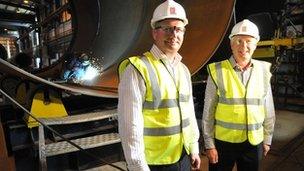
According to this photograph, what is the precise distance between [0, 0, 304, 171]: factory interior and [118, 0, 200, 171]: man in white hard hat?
48 centimetres

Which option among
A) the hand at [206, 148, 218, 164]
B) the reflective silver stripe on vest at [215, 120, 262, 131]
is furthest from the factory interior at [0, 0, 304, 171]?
the reflective silver stripe on vest at [215, 120, 262, 131]

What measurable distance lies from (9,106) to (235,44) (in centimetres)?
216

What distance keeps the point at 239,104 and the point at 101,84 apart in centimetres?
153

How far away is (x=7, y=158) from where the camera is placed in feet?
6.59

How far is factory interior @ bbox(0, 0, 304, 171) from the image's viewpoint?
208 cm

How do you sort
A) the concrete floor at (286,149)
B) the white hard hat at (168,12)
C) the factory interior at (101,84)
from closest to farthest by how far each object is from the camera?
the white hard hat at (168,12) < the factory interior at (101,84) < the concrete floor at (286,149)

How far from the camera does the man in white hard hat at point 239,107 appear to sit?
1742 mm

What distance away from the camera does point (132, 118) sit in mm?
1247

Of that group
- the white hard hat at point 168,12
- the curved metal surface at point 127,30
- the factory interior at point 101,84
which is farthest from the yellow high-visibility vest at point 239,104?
the curved metal surface at point 127,30

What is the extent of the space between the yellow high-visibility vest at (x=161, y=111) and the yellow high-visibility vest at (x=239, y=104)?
0.44m

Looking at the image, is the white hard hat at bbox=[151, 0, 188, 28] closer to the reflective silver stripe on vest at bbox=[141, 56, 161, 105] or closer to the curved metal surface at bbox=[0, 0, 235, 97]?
the reflective silver stripe on vest at bbox=[141, 56, 161, 105]

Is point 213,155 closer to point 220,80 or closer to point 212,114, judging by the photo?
point 212,114

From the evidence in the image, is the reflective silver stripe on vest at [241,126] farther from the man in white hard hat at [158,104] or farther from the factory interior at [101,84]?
the factory interior at [101,84]

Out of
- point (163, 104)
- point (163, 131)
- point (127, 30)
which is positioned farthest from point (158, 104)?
point (127, 30)
